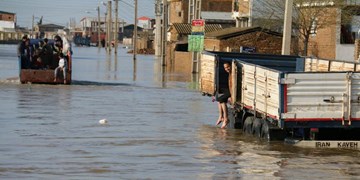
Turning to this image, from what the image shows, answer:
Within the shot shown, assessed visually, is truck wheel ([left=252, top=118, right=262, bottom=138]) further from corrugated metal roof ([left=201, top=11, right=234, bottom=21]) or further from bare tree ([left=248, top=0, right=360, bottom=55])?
corrugated metal roof ([left=201, top=11, right=234, bottom=21])

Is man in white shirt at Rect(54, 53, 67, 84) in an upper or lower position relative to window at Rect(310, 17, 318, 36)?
lower

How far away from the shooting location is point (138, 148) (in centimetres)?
1805

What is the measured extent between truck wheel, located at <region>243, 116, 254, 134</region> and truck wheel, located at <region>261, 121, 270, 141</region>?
45.2 inches

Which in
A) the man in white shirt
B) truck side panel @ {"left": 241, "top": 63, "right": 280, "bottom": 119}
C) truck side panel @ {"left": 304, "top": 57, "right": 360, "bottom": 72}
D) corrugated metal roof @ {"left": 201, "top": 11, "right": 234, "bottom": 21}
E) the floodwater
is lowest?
the floodwater

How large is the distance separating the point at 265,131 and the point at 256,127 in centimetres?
84

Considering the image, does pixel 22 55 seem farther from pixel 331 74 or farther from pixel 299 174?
pixel 299 174

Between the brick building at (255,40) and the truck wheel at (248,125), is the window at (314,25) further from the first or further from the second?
the truck wheel at (248,125)

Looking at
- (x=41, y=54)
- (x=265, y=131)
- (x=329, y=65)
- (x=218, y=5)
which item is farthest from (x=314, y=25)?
(x=218, y=5)

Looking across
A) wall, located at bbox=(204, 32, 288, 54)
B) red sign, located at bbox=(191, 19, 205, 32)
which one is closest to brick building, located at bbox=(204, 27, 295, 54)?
wall, located at bbox=(204, 32, 288, 54)

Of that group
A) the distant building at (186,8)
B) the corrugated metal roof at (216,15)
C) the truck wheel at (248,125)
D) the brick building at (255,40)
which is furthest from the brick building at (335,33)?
the corrugated metal roof at (216,15)

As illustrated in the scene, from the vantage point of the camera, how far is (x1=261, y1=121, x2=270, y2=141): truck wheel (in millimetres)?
19508

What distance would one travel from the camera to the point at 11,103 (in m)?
28.6

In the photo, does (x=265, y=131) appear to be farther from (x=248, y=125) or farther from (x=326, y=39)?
(x=326, y=39)

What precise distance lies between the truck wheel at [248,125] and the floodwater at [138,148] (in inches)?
6.8
